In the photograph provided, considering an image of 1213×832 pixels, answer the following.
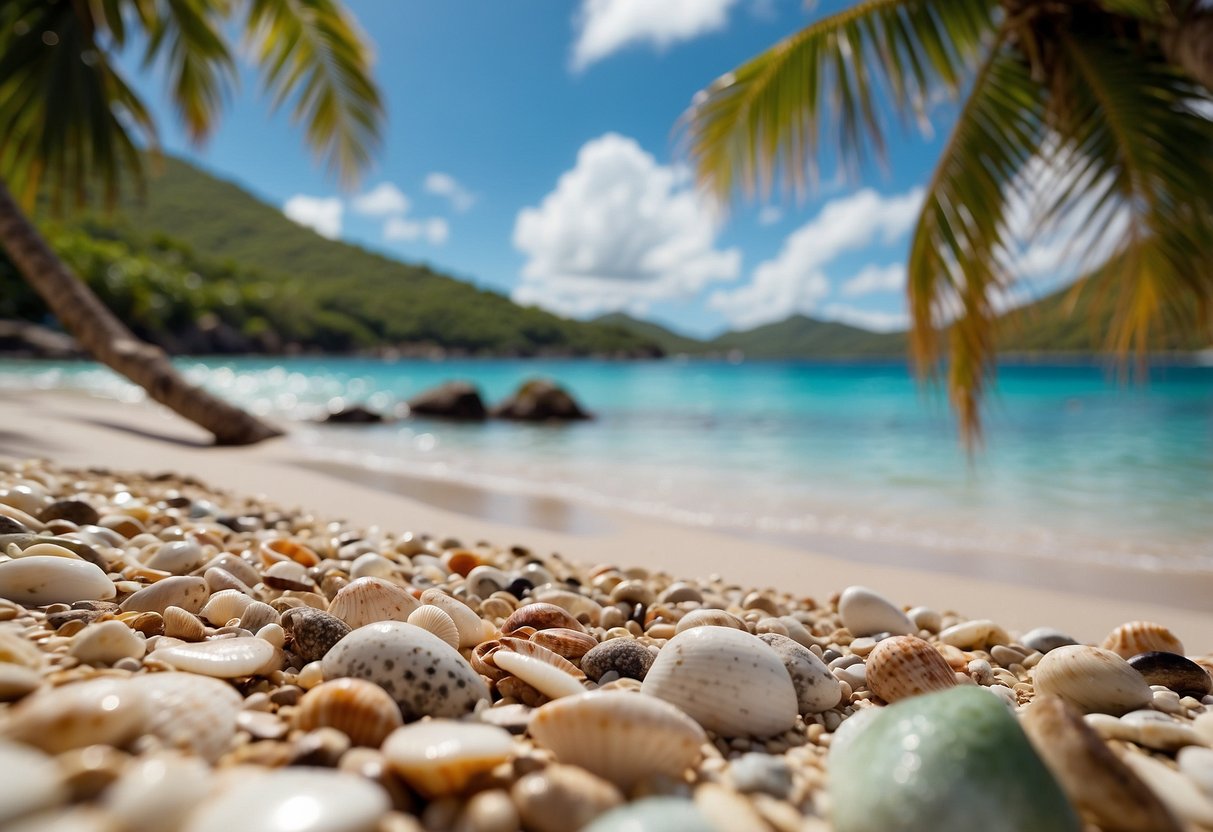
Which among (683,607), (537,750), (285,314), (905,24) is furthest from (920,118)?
(285,314)

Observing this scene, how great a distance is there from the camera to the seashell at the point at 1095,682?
5.81 feet

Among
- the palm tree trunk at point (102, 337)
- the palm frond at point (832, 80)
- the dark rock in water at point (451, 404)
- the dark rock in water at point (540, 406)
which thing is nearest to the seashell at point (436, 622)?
the palm frond at point (832, 80)

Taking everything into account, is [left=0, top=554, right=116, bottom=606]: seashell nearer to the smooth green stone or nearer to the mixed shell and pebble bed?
the mixed shell and pebble bed

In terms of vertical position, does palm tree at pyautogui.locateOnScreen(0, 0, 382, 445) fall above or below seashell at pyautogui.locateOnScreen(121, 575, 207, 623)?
above

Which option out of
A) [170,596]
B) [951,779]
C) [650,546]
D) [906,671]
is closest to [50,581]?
[170,596]

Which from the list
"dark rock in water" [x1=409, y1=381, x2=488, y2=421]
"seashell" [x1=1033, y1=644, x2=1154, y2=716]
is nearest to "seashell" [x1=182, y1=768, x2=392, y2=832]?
"seashell" [x1=1033, y1=644, x2=1154, y2=716]

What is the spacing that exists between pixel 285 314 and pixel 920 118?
7506 centimetres

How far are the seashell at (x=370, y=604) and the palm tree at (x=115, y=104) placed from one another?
267 inches

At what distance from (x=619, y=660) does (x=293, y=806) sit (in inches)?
43.0

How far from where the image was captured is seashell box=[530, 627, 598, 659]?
2.00 m

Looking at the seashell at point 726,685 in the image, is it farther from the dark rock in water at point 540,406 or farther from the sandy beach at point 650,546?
the dark rock in water at point 540,406

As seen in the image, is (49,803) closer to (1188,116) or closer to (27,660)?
(27,660)

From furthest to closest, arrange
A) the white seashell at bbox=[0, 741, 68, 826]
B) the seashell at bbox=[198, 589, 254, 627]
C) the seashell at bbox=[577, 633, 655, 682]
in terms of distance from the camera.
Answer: the seashell at bbox=[198, 589, 254, 627] < the seashell at bbox=[577, 633, 655, 682] < the white seashell at bbox=[0, 741, 68, 826]

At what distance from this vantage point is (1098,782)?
1158 mm
